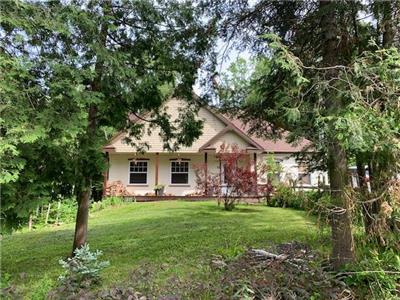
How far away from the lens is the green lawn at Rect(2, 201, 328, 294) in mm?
6534

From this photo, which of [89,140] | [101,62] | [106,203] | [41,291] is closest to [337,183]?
[89,140]

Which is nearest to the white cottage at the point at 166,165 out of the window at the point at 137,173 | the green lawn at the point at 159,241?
the window at the point at 137,173

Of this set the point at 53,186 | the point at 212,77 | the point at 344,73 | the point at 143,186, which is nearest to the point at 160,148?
the point at 143,186

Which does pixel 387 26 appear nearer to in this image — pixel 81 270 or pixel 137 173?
pixel 81 270

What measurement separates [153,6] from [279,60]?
3.75 metres

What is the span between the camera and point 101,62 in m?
6.21

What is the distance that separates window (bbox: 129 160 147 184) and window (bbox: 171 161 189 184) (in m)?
1.70

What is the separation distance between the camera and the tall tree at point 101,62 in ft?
16.6

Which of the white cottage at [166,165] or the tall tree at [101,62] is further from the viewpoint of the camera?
the white cottage at [166,165]

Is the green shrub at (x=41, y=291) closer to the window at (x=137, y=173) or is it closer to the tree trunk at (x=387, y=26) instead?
the tree trunk at (x=387, y=26)

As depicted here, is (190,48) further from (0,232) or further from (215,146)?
(215,146)

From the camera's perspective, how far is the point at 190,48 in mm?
7738

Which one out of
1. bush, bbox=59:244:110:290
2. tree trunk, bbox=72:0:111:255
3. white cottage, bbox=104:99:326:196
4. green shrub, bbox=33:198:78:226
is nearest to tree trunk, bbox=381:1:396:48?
tree trunk, bbox=72:0:111:255

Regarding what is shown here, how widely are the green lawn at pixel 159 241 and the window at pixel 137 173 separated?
756cm
